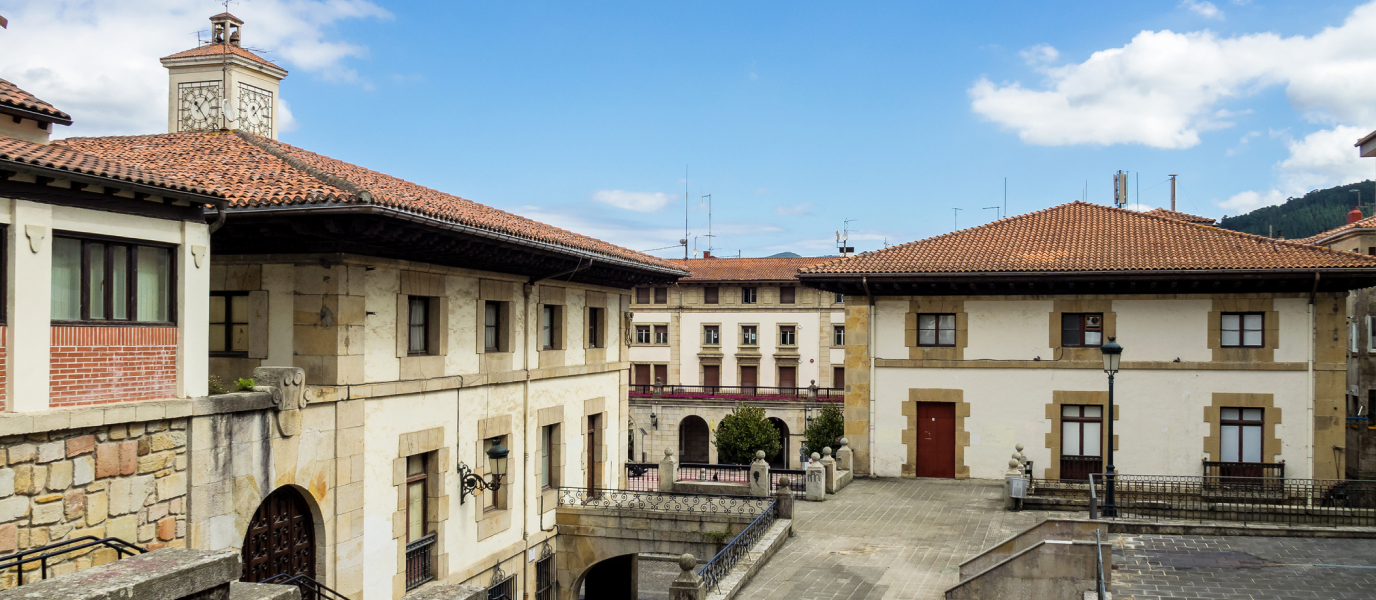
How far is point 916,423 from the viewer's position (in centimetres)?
2612

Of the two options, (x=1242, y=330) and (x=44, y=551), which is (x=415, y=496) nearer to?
(x=44, y=551)

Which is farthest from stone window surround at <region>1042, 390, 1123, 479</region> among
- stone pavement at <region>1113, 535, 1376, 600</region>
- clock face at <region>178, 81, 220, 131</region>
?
clock face at <region>178, 81, 220, 131</region>

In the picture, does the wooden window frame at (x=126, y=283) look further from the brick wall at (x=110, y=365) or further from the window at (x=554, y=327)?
the window at (x=554, y=327)

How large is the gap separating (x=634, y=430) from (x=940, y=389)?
32.3 meters

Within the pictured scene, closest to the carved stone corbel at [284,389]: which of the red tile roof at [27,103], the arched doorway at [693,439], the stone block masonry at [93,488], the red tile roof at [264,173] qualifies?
the stone block masonry at [93,488]

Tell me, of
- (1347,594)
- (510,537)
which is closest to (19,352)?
(510,537)

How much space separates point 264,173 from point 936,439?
18125mm

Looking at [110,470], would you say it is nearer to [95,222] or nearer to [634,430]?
[95,222]

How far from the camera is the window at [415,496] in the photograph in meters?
16.3

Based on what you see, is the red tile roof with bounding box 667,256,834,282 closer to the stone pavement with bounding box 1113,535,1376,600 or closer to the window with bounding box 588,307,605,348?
the window with bounding box 588,307,605,348

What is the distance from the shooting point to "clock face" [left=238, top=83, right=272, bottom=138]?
1897cm

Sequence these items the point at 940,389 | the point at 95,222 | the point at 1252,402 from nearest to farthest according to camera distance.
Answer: the point at 95,222
the point at 1252,402
the point at 940,389

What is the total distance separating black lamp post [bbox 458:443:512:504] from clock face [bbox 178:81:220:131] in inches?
315

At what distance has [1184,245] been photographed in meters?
25.3
